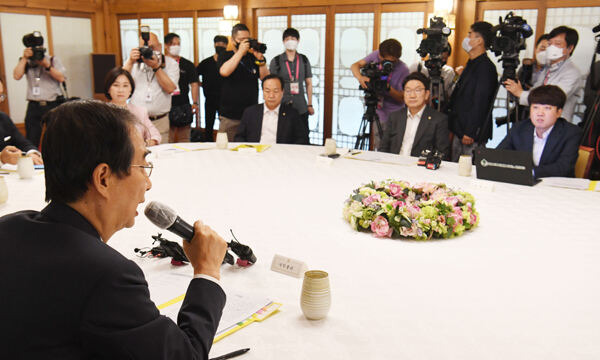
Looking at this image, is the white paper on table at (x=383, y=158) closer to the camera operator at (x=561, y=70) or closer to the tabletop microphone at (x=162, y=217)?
the camera operator at (x=561, y=70)

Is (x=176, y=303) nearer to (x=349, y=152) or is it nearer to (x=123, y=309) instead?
(x=123, y=309)

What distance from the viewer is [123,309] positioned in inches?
35.2

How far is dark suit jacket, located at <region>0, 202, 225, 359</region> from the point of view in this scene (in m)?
0.87

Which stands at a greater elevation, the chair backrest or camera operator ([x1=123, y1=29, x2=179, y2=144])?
camera operator ([x1=123, y1=29, x2=179, y2=144])

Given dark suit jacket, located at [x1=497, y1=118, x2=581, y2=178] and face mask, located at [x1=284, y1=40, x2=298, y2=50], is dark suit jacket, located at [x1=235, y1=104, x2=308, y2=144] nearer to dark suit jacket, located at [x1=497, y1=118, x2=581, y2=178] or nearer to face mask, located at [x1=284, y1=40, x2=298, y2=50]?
face mask, located at [x1=284, y1=40, x2=298, y2=50]

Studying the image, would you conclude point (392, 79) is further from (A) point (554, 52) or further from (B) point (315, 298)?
(B) point (315, 298)

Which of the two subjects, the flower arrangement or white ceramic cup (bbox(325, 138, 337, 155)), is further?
white ceramic cup (bbox(325, 138, 337, 155))

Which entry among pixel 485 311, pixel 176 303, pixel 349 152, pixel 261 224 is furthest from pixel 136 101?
pixel 485 311

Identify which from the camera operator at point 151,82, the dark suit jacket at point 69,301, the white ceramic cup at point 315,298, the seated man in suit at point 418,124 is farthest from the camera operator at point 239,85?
the dark suit jacket at point 69,301

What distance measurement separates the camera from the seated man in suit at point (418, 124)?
393 centimetres

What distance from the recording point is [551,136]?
328cm

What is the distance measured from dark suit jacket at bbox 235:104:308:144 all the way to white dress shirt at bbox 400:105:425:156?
864 mm

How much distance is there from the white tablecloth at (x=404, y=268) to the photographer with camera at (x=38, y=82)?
331cm

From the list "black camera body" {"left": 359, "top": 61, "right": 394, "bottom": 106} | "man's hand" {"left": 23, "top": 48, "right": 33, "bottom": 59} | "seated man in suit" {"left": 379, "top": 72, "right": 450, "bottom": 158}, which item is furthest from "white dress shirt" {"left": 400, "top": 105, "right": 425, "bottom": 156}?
"man's hand" {"left": 23, "top": 48, "right": 33, "bottom": 59}
